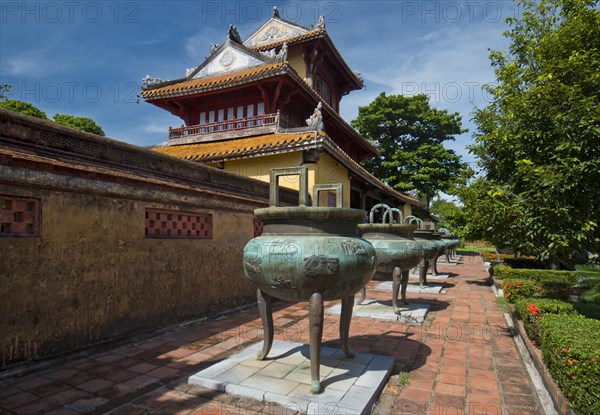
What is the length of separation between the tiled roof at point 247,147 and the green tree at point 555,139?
15.1 ft

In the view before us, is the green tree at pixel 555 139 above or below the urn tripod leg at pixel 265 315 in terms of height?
above

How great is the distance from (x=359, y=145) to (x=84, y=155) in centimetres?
1345

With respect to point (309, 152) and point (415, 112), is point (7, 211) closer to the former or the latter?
point (309, 152)

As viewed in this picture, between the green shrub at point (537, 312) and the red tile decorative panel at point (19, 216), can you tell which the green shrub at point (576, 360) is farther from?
the red tile decorative panel at point (19, 216)

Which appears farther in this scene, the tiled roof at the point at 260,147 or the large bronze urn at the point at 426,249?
the tiled roof at the point at 260,147

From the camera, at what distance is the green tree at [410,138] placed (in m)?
24.6

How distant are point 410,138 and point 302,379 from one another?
25.1m

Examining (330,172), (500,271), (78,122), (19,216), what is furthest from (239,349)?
(78,122)

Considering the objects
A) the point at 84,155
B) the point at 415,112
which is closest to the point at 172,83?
the point at 84,155

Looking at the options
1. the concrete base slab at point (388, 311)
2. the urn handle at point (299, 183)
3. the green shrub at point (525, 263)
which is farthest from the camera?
the green shrub at point (525, 263)

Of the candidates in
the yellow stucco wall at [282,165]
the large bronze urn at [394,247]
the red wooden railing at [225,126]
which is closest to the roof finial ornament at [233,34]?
the red wooden railing at [225,126]

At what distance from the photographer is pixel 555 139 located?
479 cm

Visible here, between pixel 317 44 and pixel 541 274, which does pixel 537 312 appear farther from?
pixel 317 44

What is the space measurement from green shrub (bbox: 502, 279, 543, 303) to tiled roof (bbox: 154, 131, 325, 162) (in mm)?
5333
